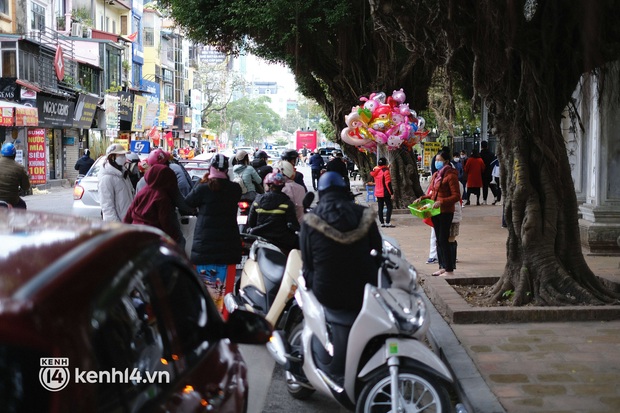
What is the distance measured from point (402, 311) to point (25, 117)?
28.9 meters

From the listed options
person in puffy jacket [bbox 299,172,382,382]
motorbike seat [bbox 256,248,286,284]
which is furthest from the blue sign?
person in puffy jacket [bbox 299,172,382,382]

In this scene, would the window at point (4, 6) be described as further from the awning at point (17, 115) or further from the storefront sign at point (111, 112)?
the storefront sign at point (111, 112)

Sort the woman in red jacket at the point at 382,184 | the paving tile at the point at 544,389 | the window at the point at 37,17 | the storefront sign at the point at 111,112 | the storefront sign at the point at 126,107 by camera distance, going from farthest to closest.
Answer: the storefront sign at the point at 126,107, the storefront sign at the point at 111,112, the window at the point at 37,17, the woman in red jacket at the point at 382,184, the paving tile at the point at 544,389

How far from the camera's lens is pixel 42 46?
36.7m

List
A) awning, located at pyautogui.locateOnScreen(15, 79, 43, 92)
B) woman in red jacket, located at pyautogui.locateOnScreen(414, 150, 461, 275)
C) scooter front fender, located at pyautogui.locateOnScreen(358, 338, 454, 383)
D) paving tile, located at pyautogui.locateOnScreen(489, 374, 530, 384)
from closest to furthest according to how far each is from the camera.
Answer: scooter front fender, located at pyautogui.locateOnScreen(358, 338, 454, 383), paving tile, located at pyautogui.locateOnScreen(489, 374, 530, 384), woman in red jacket, located at pyautogui.locateOnScreen(414, 150, 461, 275), awning, located at pyautogui.locateOnScreen(15, 79, 43, 92)

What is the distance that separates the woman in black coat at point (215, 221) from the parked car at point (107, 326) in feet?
16.9

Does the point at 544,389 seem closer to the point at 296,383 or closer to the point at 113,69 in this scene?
the point at 296,383

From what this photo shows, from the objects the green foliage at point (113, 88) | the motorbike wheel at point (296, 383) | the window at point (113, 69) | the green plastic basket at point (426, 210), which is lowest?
the motorbike wheel at point (296, 383)

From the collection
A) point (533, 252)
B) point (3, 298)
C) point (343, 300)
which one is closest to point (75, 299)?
point (3, 298)

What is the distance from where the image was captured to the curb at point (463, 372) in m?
6.00

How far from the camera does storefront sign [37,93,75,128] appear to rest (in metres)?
36.8

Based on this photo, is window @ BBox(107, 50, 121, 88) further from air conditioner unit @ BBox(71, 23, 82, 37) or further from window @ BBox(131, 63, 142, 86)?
window @ BBox(131, 63, 142, 86)

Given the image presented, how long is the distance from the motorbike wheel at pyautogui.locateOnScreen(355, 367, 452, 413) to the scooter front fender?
0.20 ft

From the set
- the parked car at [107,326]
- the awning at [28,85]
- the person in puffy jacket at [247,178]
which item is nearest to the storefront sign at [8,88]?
the awning at [28,85]
